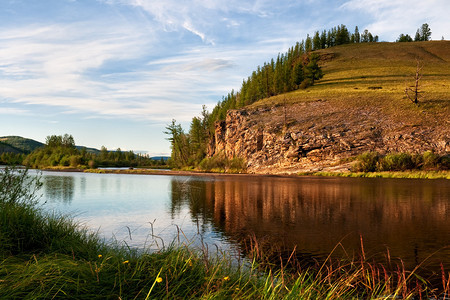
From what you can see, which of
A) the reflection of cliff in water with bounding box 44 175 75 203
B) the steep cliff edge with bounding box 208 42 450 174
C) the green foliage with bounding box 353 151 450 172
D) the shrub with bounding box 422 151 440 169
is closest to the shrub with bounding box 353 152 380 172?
the green foliage with bounding box 353 151 450 172

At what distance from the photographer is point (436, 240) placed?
513 inches

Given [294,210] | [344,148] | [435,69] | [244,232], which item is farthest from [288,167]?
[435,69]

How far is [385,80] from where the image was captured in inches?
3821

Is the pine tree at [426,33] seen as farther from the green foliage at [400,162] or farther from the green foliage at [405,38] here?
the green foliage at [400,162]

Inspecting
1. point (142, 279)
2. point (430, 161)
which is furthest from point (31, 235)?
point (430, 161)

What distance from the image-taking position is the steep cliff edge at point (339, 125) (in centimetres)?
5969

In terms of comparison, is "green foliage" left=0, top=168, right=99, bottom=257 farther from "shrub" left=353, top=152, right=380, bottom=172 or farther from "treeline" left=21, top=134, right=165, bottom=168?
"treeline" left=21, top=134, right=165, bottom=168

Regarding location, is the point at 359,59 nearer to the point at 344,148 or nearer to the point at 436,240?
the point at 344,148

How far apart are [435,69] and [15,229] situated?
128656mm

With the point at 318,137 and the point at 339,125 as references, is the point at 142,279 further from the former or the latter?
the point at 339,125

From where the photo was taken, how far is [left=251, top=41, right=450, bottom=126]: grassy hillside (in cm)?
6819

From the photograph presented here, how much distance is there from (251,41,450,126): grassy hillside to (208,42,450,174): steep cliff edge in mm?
201

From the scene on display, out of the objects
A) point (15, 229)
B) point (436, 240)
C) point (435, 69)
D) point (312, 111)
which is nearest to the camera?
point (15, 229)

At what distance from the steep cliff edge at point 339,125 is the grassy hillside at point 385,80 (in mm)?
201
